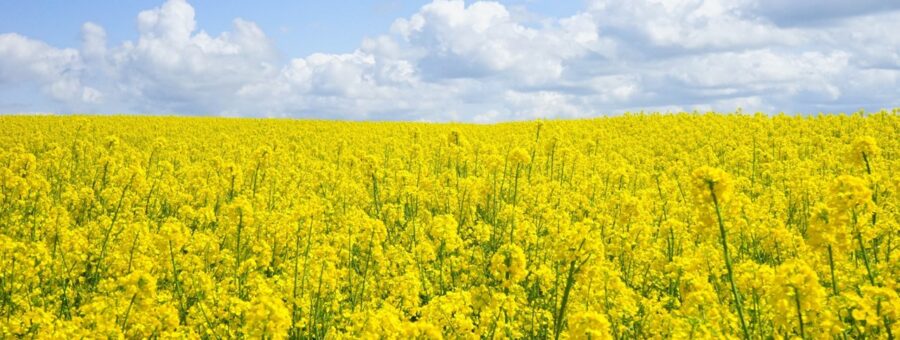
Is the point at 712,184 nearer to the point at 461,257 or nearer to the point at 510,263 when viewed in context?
the point at 510,263

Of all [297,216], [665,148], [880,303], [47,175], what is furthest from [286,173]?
[880,303]

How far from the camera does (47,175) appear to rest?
14.2 m

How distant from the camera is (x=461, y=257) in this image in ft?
25.0

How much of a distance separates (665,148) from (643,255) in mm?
12739

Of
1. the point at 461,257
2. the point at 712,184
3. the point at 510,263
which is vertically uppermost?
the point at 712,184

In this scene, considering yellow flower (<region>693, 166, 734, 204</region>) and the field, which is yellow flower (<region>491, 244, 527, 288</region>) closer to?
the field

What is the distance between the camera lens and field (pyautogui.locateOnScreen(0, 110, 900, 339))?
443 cm

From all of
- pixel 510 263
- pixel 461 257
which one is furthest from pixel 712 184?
pixel 461 257

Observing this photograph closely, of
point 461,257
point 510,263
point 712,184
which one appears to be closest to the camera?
point 712,184

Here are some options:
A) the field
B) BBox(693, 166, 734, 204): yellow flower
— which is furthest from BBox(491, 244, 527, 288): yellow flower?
BBox(693, 166, 734, 204): yellow flower

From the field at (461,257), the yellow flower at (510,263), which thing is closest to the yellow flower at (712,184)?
the field at (461,257)

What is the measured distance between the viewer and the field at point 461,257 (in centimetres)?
443

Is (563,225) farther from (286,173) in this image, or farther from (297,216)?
(286,173)

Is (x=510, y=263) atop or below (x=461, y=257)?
atop
